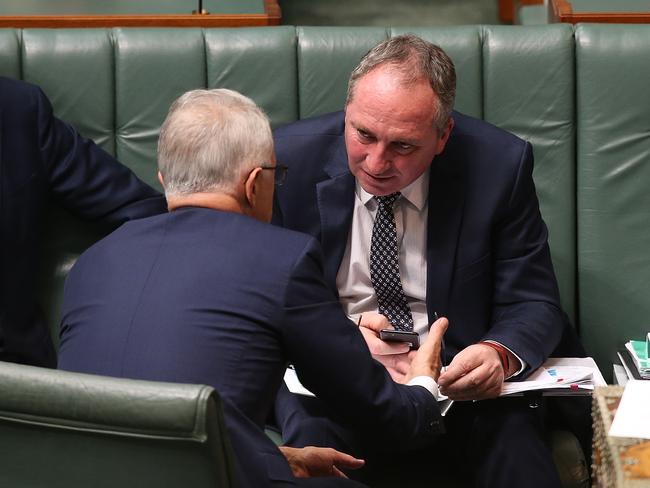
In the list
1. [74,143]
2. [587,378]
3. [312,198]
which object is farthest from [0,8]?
[587,378]

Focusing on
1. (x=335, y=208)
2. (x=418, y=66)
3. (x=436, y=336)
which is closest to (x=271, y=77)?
(x=335, y=208)

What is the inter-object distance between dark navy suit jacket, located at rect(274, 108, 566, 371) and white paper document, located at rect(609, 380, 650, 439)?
1.43 ft

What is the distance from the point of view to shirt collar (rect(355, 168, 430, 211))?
2.46 meters

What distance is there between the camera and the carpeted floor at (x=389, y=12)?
580 cm

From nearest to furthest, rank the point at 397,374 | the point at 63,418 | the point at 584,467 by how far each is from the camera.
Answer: the point at 63,418, the point at 397,374, the point at 584,467

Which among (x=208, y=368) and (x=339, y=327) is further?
(x=339, y=327)

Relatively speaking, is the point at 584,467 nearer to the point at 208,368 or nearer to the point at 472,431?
the point at 472,431

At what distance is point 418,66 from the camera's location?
7.53 feet

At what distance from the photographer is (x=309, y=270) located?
65.8 inches

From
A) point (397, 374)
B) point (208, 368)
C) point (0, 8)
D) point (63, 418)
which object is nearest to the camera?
point (63, 418)

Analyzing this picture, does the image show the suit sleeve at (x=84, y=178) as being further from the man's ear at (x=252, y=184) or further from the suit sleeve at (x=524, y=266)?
the man's ear at (x=252, y=184)

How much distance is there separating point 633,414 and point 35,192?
1502mm

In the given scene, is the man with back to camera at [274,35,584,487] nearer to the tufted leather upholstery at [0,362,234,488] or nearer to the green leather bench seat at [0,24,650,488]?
the green leather bench seat at [0,24,650,488]

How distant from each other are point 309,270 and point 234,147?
0.23 metres
